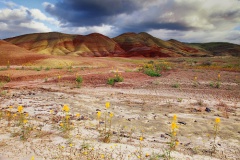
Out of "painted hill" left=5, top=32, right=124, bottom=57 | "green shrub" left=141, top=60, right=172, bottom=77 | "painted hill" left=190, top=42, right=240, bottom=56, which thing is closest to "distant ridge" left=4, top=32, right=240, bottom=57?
"painted hill" left=5, top=32, right=124, bottom=57

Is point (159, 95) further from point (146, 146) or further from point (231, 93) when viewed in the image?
point (146, 146)

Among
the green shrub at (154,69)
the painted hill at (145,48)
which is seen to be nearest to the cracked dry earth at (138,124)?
the green shrub at (154,69)

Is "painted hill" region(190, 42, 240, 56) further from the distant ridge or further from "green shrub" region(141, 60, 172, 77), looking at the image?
"green shrub" region(141, 60, 172, 77)

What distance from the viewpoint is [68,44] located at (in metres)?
72.6

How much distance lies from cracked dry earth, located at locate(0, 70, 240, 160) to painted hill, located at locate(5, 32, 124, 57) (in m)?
57.0

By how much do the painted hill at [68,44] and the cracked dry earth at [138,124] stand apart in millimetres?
57031

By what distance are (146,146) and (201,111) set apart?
3529 mm

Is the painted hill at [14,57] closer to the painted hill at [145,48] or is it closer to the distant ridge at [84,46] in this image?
the distant ridge at [84,46]

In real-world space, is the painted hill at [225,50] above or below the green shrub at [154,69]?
above

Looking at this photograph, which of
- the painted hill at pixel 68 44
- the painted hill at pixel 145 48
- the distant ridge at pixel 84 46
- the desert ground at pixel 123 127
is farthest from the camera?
the painted hill at pixel 145 48

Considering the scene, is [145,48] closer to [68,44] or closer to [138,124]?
[68,44]

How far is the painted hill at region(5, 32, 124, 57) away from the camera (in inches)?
2598

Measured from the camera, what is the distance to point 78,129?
464 centimetres

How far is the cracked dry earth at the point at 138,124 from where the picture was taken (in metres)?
3.75
